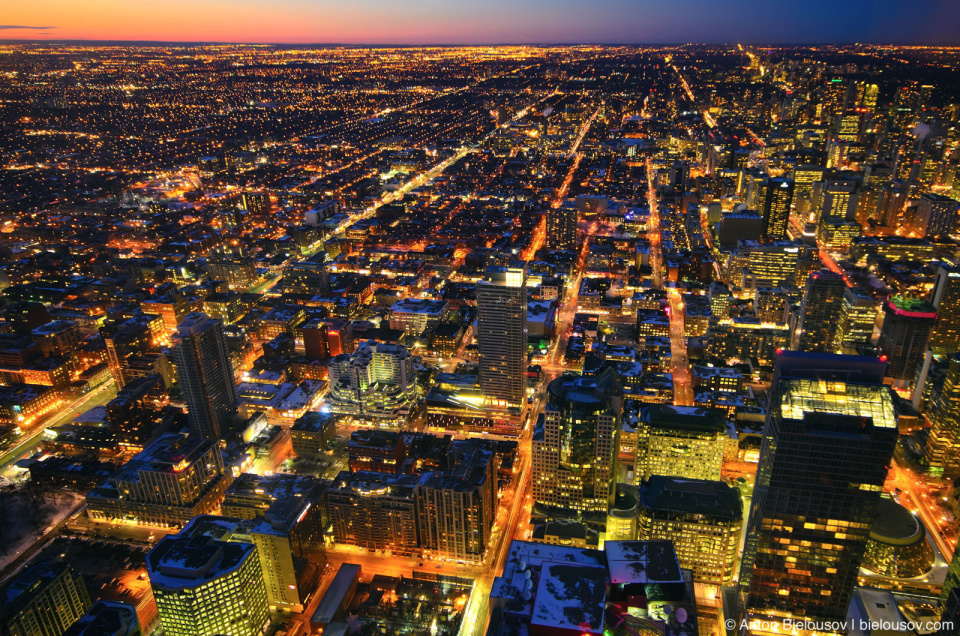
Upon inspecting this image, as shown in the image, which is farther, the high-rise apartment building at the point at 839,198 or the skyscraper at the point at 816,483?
the high-rise apartment building at the point at 839,198

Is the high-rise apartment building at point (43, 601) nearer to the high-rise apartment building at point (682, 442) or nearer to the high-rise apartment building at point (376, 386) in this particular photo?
the high-rise apartment building at point (376, 386)

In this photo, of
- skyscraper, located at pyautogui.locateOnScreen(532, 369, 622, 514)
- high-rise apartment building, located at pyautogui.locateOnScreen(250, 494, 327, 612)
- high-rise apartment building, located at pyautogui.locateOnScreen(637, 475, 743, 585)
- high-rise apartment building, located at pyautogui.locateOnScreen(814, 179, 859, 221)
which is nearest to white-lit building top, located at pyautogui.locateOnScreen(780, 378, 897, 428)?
high-rise apartment building, located at pyautogui.locateOnScreen(637, 475, 743, 585)

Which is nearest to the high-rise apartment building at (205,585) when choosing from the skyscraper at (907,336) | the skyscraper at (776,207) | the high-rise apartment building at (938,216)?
the skyscraper at (907,336)

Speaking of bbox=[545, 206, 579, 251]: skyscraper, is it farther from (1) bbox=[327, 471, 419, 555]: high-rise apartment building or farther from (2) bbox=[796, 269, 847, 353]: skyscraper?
(1) bbox=[327, 471, 419, 555]: high-rise apartment building

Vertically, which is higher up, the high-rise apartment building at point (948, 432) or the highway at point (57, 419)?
the high-rise apartment building at point (948, 432)

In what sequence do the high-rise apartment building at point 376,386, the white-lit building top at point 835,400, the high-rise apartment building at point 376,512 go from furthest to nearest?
1. the high-rise apartment building at point 376,386
2. the high-rise apartment building at point 376,512
3. the white-lit building top at point 835,400

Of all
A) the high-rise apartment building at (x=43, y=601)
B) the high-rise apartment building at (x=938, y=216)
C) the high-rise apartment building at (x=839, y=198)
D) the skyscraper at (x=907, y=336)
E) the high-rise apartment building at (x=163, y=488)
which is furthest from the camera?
the high-rise apartment building at (x=839, y=198)
